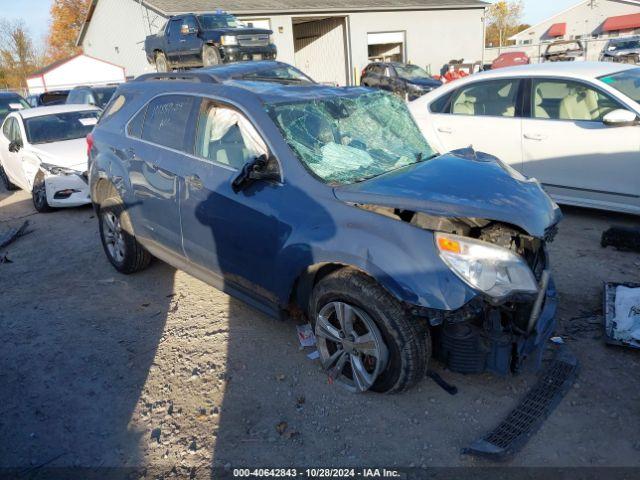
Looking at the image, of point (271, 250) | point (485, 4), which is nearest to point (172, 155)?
point (271, 250)

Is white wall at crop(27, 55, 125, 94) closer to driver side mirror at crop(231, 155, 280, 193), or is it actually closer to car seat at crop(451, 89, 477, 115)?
car seat at crop(451, 89, 477, 115)

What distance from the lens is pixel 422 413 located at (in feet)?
10.1

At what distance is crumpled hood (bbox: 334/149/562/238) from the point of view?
293 centimetres

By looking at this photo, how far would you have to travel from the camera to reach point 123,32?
27.9 m

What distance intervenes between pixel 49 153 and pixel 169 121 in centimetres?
485

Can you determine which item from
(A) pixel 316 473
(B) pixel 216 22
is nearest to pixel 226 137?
(A) pixel 316 473

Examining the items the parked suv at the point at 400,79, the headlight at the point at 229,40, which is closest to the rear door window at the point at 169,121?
the headlight at the point at 229,40

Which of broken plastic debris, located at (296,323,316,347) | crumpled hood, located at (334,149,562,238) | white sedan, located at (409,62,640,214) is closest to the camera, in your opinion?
crumpled hood, located at (334,149,562,238)

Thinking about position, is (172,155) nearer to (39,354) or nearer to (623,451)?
(39,354)

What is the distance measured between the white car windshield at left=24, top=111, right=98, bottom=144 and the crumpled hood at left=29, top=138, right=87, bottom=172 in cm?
27

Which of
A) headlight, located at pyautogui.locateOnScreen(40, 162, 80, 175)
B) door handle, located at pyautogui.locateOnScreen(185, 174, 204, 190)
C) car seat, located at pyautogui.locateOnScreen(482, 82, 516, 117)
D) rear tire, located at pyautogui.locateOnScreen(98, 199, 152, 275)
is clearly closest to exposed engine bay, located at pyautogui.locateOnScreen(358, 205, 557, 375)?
door handle, located at pyautogui.locateOnScreen(185, 174, 204, 190)

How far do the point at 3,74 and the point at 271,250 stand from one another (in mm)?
48622

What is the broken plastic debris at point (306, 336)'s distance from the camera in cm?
379

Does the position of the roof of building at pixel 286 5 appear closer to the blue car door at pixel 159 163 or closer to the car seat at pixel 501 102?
the car seat at pixel 501 102
